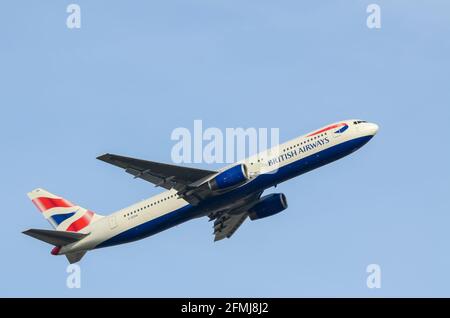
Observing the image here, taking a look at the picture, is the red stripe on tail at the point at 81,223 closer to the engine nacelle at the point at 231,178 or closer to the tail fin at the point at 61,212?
the tail fin at the point at 61,212

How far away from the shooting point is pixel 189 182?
6812 cm

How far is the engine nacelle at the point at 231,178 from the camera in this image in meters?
65.5

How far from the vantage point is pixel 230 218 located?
75.9m

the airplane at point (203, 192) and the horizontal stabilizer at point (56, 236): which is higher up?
the airplane at point (203, 192)

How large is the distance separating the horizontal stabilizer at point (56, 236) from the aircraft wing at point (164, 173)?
26.7 feet

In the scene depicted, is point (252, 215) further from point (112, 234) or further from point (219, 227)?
point (112, 234)

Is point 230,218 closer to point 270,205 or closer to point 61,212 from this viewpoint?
point 270,205

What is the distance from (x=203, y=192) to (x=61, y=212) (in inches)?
584

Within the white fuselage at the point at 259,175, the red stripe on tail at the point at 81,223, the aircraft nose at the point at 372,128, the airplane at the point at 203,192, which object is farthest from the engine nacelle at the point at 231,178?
the red stripe on tail at the point at 81,223

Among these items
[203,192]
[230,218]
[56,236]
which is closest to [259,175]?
[203,192]

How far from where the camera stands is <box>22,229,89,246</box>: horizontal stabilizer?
69.4 metres

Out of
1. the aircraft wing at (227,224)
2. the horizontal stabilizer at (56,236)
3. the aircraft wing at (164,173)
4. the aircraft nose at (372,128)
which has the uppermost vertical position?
the aircraft nose at (372,128)
